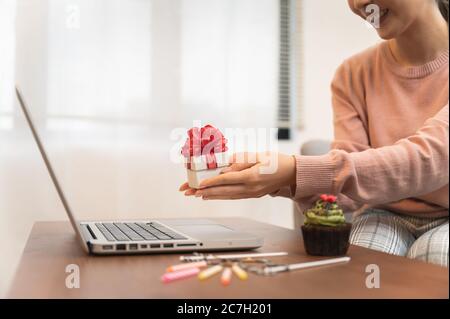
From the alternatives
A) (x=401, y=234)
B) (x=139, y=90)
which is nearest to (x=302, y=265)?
(x=401, y=234)

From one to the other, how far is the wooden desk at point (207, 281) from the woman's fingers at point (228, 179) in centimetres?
11

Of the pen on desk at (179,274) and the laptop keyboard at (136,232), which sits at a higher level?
the pen on desk at (179,274)

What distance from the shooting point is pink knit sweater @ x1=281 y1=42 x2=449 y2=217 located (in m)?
0.66

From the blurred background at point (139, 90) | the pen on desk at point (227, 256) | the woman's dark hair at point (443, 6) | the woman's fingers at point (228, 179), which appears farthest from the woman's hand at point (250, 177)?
the blurred background at point (139, 90)

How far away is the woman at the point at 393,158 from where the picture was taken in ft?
2.17

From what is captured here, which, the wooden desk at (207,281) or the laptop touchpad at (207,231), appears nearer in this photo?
the wooden desk at (207,281)

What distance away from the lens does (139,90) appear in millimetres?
1481

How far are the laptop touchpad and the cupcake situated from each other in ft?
0.37

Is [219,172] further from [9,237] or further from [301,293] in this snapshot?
[9,237]

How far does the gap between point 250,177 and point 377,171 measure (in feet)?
0.59

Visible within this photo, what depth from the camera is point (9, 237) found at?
1.35 meters

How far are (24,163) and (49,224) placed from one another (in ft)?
1.71

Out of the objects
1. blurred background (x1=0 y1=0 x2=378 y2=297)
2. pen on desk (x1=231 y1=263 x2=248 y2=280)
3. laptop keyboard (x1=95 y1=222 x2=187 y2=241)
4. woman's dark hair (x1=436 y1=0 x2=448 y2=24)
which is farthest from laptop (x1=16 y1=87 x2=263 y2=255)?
blurred background (x1=0 y1=0 x2=378 y2=297)

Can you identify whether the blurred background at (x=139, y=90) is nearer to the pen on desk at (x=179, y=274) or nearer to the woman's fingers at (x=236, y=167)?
the woman's fingers at (x=236, y=167)
